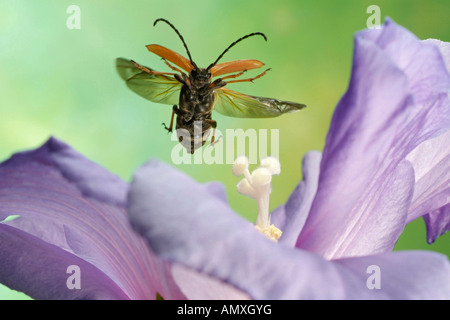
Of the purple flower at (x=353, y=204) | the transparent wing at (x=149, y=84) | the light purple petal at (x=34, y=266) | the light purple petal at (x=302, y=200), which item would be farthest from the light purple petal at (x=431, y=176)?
the transparent wing at (x=149, y=84)

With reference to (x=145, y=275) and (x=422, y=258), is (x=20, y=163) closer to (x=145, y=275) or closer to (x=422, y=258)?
(x=145, y=275)

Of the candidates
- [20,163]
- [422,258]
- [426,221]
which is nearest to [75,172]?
[20,163]

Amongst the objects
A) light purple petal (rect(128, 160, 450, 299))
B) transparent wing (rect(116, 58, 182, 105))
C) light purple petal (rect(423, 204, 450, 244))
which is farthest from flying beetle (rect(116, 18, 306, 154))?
light purple petal (rect(128, 160, 450, 299))

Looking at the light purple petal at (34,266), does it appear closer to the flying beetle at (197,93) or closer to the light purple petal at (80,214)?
the light purple petal at (80,214)

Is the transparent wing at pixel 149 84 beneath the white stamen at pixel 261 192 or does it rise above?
above

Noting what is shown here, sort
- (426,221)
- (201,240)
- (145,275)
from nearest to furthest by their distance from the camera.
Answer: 1. (201,240)
2. (145,275)
3. (426,221)

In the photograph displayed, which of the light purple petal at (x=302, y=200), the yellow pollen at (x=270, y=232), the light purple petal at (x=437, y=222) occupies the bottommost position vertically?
the light purple petal at (x=437, y=222)

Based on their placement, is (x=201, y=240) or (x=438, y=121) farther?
(x=438, y=121)
